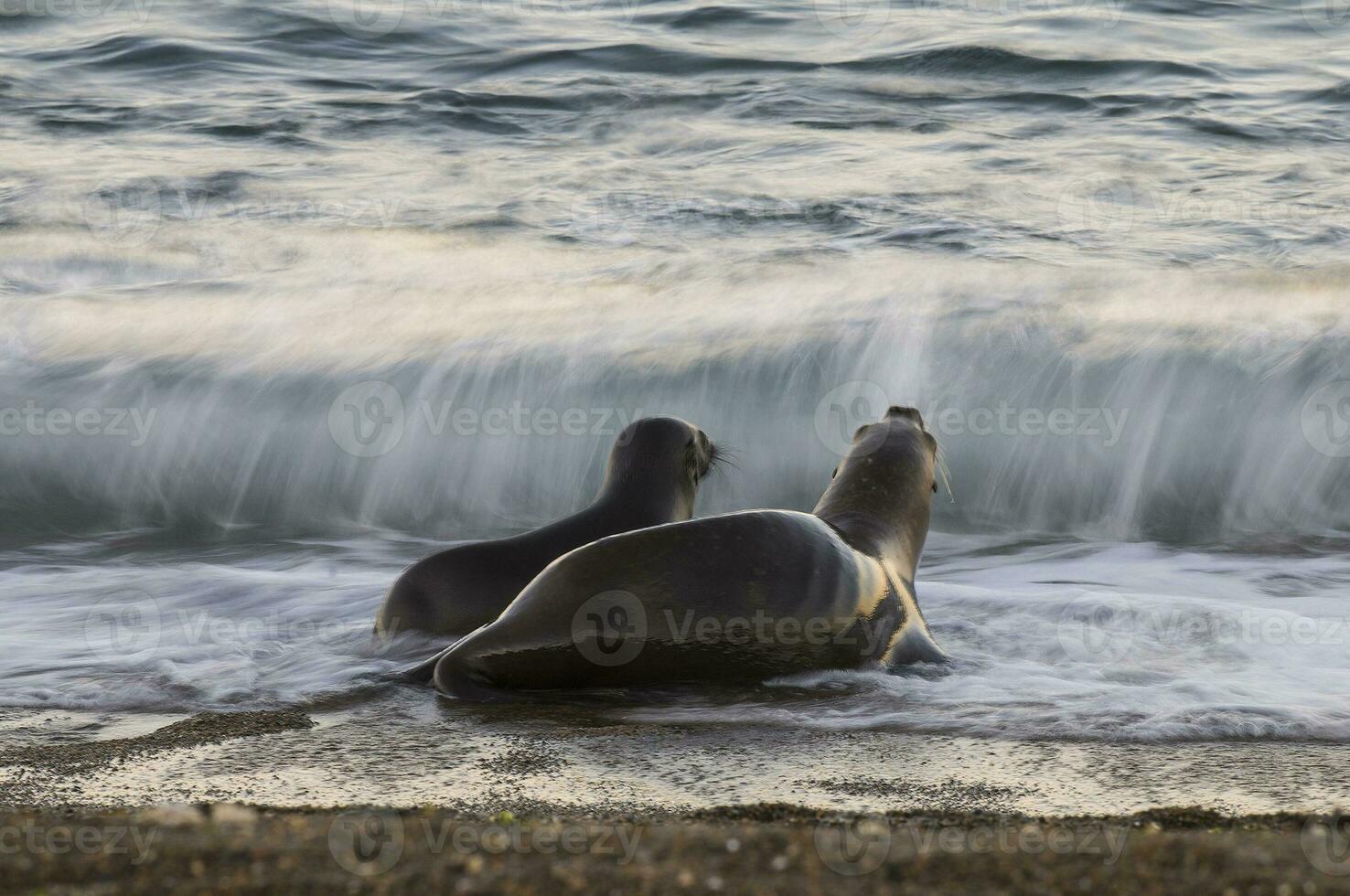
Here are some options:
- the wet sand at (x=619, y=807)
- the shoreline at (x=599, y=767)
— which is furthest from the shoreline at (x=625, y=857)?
the shoreline at (x=599, y=767)

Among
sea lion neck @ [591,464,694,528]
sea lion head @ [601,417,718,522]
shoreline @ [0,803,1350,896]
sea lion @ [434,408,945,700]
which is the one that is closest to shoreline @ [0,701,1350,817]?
sea lion @ [434,408,945,700]

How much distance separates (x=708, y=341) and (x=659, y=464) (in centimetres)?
368

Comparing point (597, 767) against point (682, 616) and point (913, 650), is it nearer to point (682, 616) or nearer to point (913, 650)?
point (682, 616)

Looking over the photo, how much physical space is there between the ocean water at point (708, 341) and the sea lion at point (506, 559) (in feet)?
0.99

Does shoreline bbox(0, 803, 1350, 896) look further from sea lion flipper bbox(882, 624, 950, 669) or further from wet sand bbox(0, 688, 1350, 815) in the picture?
sea lion flipper bbox(882, 624, 950, 669)

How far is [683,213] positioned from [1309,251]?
4.14 metres

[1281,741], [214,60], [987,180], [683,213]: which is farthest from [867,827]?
[214,60]

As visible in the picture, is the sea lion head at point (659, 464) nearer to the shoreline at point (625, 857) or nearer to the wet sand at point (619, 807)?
the wet sand at point (619, 807)

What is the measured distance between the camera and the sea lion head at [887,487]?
478 centimetres

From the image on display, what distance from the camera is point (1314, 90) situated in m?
13.4

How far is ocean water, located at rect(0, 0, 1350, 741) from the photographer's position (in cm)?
479

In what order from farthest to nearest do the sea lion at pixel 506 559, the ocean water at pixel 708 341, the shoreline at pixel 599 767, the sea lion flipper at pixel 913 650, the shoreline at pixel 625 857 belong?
the ocean water at pixel 708 341 → the sea lion at pixel 506 559 → the sea lion flipper at pixel 913 650 → the shoreline at pixel 599 767 → the shoreline at pixel 625 857

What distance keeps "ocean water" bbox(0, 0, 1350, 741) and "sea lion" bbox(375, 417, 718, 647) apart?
0.99 feet

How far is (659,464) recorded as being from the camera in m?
5.03
